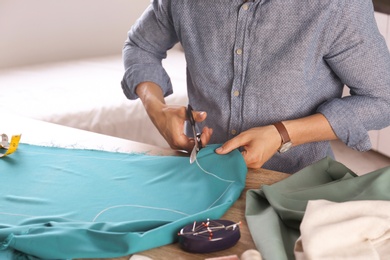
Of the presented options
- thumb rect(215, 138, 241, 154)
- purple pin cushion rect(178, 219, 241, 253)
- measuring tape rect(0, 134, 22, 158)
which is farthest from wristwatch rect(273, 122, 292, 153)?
measuring tape rect(0, 134, 22, 158)

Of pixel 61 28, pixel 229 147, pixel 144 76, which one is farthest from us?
pixel 61 28

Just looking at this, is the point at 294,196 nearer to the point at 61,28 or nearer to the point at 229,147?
the point at 229,147

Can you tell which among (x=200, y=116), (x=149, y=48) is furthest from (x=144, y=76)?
(x=200, y=116)

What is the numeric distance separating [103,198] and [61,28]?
2.33m

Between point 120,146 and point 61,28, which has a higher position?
point 120,146

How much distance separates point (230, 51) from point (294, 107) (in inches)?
7.9

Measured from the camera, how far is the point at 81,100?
3105mm

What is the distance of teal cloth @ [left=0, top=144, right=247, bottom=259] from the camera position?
1.23m

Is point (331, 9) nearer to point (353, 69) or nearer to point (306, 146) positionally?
point (353, 69)

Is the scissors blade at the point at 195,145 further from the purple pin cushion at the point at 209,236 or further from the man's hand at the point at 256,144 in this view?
the purple pin cushion at the point at 209,236

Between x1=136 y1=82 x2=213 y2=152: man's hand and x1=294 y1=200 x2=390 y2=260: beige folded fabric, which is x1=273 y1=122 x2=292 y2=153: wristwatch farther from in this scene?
x1=294 y1=200 x2=390 y2=260: beige folded fabric

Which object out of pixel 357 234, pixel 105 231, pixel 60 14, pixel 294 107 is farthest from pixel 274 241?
pixel 60 14

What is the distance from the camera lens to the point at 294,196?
138cm

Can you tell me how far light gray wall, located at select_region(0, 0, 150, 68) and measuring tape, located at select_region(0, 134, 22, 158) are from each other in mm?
1846
